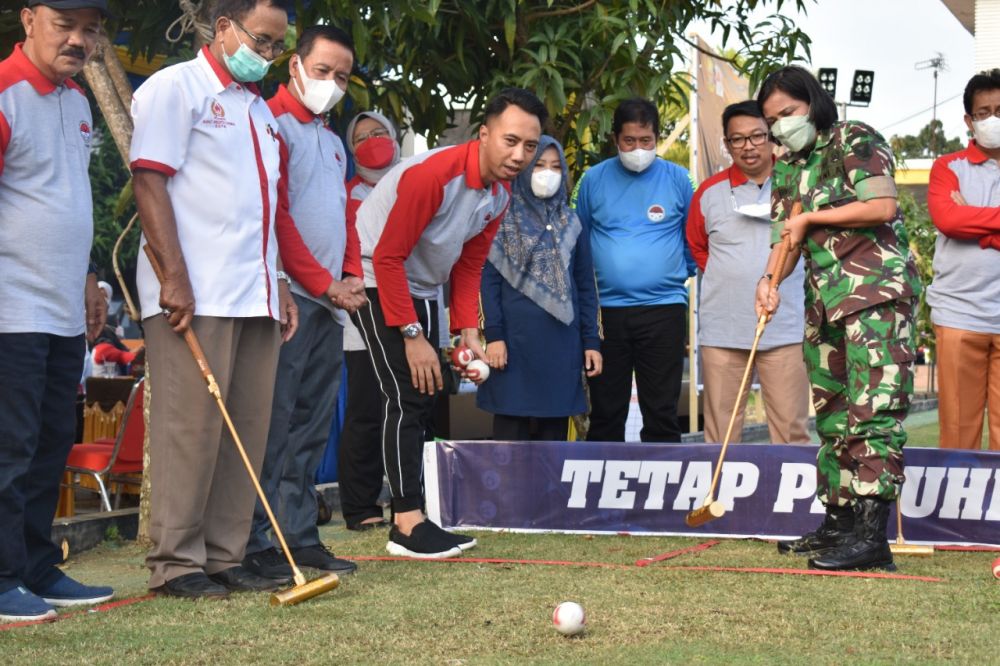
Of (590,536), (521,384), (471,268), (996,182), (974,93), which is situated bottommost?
(590,536)

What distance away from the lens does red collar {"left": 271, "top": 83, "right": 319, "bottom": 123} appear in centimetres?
509

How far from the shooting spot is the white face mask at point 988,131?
6219 mm

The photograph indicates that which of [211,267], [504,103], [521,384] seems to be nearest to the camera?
[211,267]

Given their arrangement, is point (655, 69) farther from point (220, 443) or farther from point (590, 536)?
point (220, 443)

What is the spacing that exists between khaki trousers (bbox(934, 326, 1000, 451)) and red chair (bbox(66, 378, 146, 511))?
3.83 meters

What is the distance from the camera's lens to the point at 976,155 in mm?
6391

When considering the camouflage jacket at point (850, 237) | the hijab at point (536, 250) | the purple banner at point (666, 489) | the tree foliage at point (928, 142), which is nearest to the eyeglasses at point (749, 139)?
the hijab at point (536, 250)

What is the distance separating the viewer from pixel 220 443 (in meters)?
4.64

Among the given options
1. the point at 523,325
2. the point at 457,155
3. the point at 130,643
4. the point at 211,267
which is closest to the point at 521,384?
the point at 523,325

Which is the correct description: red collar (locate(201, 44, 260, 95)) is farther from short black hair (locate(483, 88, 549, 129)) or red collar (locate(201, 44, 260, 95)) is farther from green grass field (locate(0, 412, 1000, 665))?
green grass field (locate(0, 412, 1000, 665))

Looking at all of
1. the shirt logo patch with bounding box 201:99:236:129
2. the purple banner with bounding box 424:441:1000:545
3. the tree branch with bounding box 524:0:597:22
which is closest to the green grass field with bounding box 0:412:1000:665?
the purple banner with bounding box 424:441:1000:545

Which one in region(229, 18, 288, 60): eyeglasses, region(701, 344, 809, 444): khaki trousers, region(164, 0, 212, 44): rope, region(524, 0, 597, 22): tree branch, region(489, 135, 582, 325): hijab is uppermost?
region(524, 0, 597, 22): tree branch

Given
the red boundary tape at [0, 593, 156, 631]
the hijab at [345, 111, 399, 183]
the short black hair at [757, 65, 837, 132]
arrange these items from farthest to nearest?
1. the hijab at [345, 111, 399, 183]
2. the short black hair at [757, 65, 837, 132]
3. the red boundary tape at [0, 593, 156, 631]

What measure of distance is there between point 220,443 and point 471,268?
1.62 m
